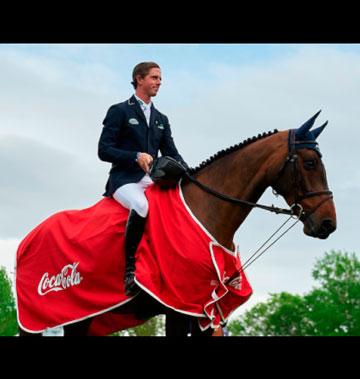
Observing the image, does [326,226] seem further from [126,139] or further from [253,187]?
[126,139]

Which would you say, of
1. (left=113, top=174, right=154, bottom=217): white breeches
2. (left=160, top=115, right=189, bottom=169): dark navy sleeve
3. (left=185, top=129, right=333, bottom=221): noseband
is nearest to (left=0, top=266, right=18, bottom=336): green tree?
(left=160, top=115, right=189, bottom=169): dark navy sleeve

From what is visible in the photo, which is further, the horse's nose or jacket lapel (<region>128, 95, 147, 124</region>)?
jacket lapel (<region>128, 95, 147, 124</region>)

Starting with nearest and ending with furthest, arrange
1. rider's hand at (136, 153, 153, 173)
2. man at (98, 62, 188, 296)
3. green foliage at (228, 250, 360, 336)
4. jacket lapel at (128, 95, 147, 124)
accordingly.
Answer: rider's hand at (136, 153, 153, 173) < man at (98, 62, 188, 296) < jacket lapel at (128, 95, 147, 124) < green foliage at (228, 250, 360, 336)

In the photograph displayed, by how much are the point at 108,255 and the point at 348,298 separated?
50652mm

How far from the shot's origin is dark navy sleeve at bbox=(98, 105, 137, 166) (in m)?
9.66

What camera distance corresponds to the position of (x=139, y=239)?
9.22m

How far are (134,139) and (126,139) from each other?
98 millimetres

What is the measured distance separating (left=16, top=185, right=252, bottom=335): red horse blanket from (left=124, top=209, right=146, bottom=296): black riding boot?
0.08 metres

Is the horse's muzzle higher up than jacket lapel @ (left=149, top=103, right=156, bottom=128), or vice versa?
jacket lapel @ (left=149, top=103, right=156, bottom=128)

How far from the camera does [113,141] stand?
9867 mm

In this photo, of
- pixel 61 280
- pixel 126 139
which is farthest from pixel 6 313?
pixel 126 139

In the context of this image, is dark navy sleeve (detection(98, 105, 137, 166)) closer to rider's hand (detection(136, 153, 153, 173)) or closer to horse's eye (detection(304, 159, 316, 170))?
rider's hand (detection(136, 153, 153, 173))

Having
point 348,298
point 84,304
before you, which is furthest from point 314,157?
point 348,298
